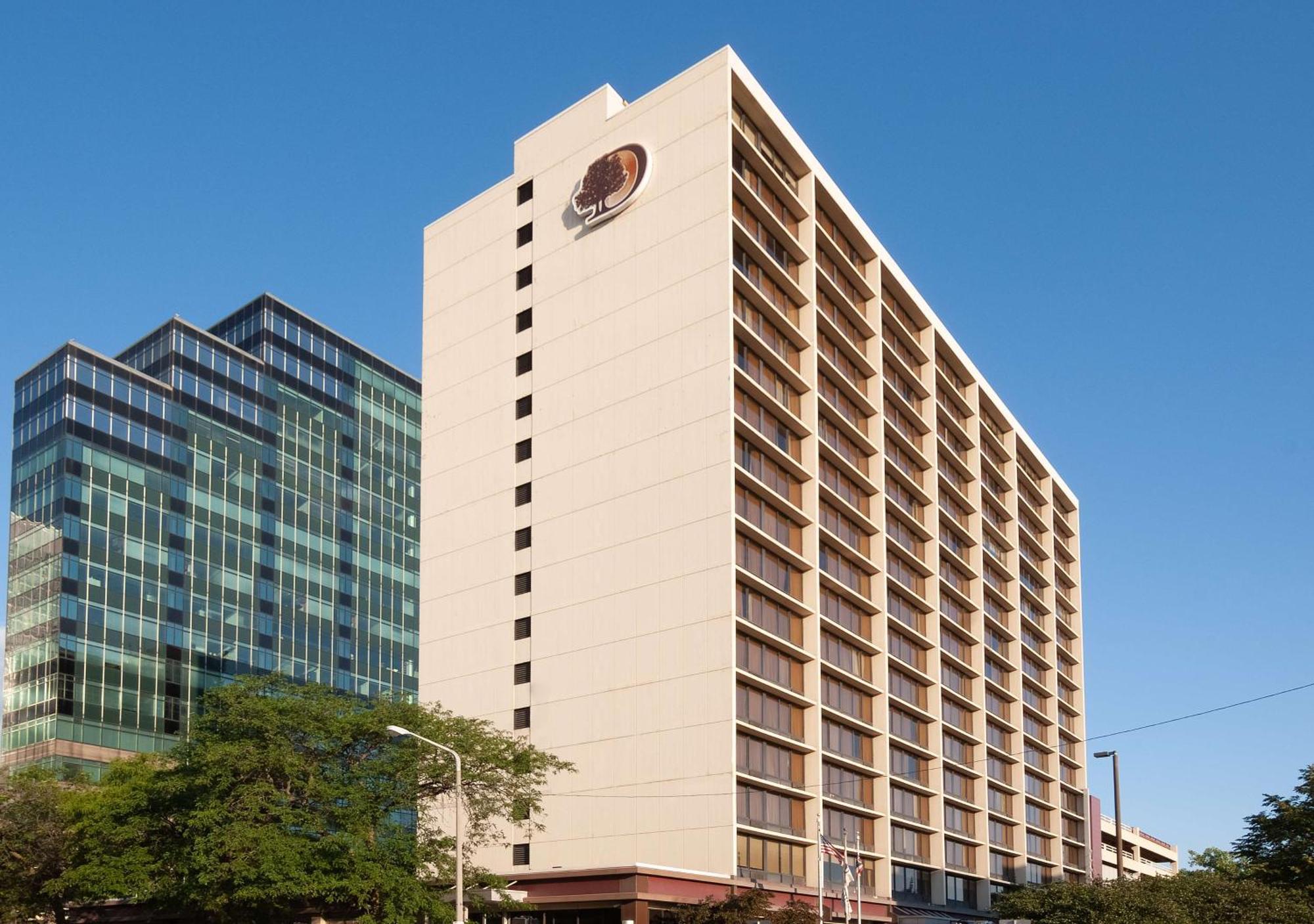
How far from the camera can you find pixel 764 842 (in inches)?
2881

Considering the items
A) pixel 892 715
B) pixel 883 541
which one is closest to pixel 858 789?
pixel 892 715

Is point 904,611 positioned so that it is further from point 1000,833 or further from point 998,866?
point 1000,833

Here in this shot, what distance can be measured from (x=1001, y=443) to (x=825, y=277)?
40554 mm

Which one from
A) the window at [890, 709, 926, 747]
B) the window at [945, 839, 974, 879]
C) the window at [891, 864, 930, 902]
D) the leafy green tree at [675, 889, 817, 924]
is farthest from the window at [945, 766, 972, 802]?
the leafy green tree at [675, 889, 817, 924]

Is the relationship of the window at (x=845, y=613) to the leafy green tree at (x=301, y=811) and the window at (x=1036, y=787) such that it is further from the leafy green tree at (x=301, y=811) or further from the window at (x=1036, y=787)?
the window at (x=1036, y=787)

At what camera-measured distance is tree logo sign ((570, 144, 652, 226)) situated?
267ft

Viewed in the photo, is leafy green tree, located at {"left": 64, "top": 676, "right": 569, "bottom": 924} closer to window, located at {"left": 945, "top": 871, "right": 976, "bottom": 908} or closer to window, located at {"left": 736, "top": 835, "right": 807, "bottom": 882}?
window, located at {"left": 736, "top": 835, "right": 807, "bottom": 882}

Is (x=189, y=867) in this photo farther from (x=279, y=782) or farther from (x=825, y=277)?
(x=825, y=277)

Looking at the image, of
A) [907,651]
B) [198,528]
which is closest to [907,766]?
[907,651]

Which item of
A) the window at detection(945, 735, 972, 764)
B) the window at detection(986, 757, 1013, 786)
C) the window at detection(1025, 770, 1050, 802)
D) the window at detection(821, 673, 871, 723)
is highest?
the window at detection(821, 673, 871, 723)

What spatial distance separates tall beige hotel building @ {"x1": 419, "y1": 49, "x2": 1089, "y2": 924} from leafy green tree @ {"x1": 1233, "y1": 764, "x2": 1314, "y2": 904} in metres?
18.8

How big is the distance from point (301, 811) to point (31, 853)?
2400cm

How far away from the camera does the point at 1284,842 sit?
3337 inches

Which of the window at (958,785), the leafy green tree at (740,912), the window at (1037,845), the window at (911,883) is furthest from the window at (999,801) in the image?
the leafy green tree at (740,912)
